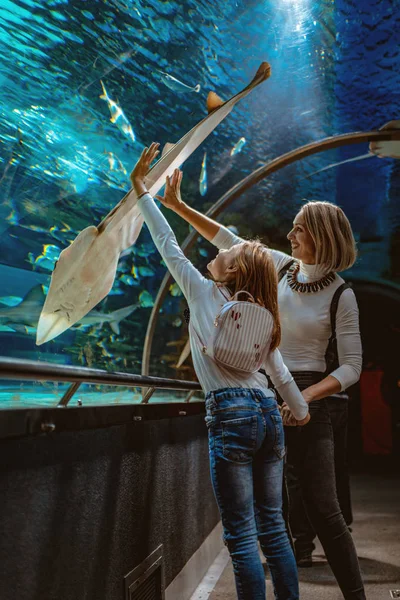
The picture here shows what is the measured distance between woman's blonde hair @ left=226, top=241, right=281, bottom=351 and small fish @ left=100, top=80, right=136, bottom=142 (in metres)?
3.35

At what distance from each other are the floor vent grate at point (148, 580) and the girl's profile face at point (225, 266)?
104 cm

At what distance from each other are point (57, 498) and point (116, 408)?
474 mm

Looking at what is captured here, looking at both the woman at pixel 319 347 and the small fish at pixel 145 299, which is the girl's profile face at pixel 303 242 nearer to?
the woman at pixel 319 347

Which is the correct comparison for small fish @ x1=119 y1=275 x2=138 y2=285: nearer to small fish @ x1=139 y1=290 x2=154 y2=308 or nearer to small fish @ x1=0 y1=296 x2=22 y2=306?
small fish @ x1=139 y1=290 x2=154 y2=308

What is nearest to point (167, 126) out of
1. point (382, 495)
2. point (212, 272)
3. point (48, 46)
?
point (48, 46)

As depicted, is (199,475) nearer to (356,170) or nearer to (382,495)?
(382,495)

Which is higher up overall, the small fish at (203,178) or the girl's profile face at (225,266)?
the small fish at (203,178)

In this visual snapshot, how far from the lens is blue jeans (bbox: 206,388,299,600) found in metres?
1.70

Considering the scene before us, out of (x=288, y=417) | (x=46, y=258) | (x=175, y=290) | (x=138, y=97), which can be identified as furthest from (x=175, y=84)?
(x=288, y=417)

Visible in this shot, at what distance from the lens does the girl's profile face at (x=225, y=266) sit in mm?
1867

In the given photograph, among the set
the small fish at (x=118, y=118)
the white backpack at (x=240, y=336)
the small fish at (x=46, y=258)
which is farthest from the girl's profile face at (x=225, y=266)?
the small fish at (x=118, y=118)

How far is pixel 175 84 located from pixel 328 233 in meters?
3.33

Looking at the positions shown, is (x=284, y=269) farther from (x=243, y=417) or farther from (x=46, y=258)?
(x=46, y=258)

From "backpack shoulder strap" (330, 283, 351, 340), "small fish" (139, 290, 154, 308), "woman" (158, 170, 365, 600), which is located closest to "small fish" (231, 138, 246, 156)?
"small fish" (139, 290, 154, 308)
